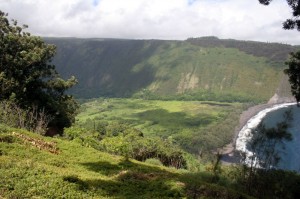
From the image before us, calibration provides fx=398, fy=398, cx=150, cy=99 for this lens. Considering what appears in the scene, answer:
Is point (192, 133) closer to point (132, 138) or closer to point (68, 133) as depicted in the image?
point (132, 138)

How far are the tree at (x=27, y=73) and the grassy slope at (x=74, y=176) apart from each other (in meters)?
20.6

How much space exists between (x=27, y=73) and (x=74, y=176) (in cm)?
3780

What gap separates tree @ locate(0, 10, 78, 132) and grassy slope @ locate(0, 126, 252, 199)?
20575 millimetres

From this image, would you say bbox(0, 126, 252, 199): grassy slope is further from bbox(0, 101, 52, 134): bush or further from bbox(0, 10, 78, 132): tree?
bbox(0, 10, 78, 132): tree

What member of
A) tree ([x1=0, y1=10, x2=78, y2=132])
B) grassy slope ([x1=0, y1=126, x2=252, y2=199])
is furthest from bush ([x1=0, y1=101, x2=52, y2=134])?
grassy slope ([x1=0, y1=126, x2=252, y2=199])

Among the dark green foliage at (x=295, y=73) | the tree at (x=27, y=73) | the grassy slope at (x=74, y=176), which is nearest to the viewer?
the grassy slope at (x=74, y=176)

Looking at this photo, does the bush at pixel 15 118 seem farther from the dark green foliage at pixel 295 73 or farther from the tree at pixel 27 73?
the dark green foliage at pixel 295 73

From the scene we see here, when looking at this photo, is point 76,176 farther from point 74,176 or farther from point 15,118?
point 15,118

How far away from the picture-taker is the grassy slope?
2136 cm

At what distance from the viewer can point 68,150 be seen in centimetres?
3622

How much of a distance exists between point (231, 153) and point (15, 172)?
449ft

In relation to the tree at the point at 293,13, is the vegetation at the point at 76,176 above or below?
below

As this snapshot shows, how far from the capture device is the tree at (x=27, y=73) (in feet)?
183

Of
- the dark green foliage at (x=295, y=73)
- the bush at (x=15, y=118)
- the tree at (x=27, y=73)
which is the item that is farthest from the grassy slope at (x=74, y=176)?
the tree at (x=27, y=73)
